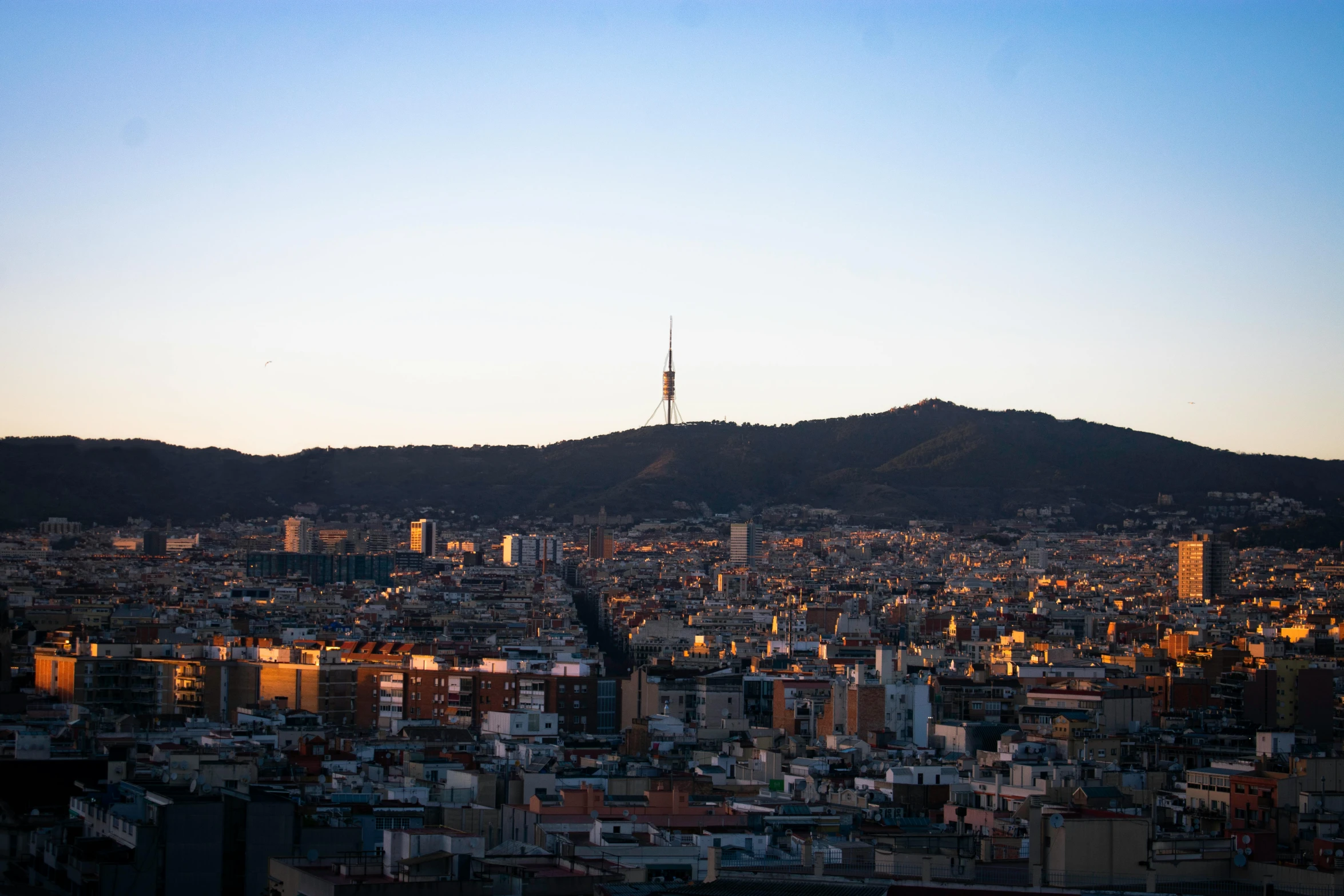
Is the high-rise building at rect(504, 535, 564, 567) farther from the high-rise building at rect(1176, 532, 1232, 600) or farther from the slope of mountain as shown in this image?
the high-rise building at rect(1176, 532, 1232, 600)

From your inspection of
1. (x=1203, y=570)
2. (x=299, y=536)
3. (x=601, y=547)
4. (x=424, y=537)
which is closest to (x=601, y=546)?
(x=601, y=547)

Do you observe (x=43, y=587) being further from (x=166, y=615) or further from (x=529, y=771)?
(x=529, y=771)

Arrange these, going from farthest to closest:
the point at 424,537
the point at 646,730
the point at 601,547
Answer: the point at 424,537 < the point at 601,547 < the point at 646,730

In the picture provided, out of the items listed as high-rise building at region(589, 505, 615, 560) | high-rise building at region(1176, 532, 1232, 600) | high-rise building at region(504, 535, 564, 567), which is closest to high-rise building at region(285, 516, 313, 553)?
high-rise building at region(504, 535, 564, 567)

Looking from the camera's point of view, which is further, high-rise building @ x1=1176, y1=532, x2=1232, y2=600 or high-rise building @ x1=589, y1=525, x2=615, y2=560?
high-rise building @ x1=589, y1=525, x2=615, y2=560

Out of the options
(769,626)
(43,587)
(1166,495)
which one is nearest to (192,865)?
(769,626)

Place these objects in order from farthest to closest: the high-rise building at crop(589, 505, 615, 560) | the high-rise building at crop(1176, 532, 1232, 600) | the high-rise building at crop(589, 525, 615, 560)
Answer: the high-rise building at crop(589, 525, 615, 560) → the high-rise building at crop(589, 505, 615, 560) → the high-rise building at crop(1176, 532, 1232, 600)

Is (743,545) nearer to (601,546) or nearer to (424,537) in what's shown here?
(601,546)
